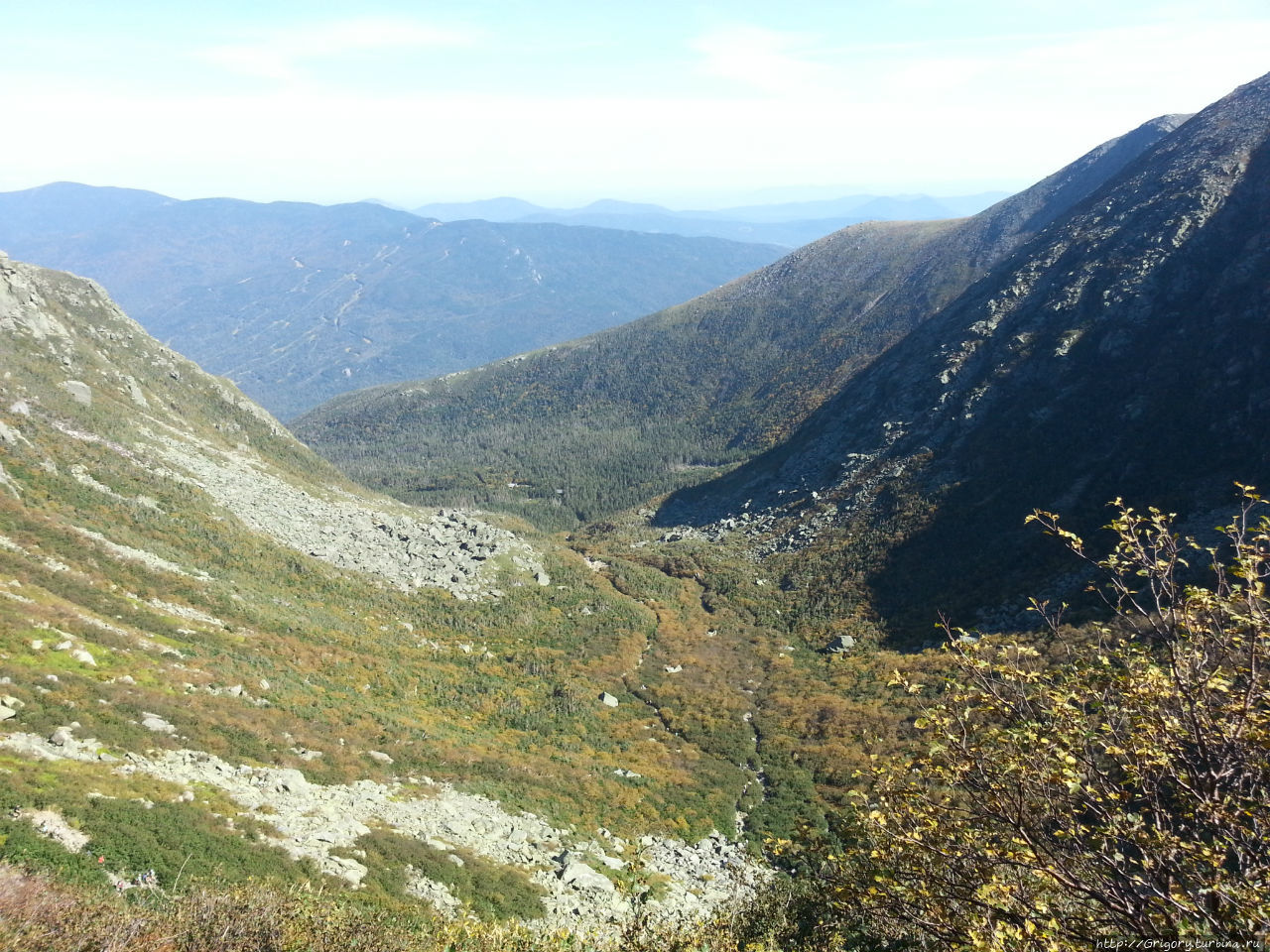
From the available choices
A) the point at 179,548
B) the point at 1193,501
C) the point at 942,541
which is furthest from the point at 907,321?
the point at 179,548

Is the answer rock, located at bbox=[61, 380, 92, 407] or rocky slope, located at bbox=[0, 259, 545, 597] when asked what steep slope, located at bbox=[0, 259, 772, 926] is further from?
rocky slope, located at bbox=[0, 259, 545, 597]

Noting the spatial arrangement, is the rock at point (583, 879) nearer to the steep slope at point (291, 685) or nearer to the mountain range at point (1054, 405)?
the steep slope at point (291, 685)

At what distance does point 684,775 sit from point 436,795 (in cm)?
1878

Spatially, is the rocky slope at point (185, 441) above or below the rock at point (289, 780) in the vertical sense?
above

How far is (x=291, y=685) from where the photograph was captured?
131 ft

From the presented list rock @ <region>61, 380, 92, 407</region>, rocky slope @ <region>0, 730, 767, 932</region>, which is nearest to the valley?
rocky slope @ <region>0, 730, 767, 932</region>

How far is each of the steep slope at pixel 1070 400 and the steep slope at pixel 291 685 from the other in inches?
1520

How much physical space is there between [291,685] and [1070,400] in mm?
93754

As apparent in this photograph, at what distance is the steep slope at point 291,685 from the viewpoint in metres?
24.2

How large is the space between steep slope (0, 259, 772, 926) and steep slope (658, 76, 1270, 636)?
38.6 m

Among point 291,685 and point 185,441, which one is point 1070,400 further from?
point 185,441

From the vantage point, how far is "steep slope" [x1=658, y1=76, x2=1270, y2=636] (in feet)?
238

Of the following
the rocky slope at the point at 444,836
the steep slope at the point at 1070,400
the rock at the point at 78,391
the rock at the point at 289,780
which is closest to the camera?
the rocky slope at the point at 444,836

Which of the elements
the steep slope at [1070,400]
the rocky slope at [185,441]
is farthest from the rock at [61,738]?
the steep slope at [1070,400]
